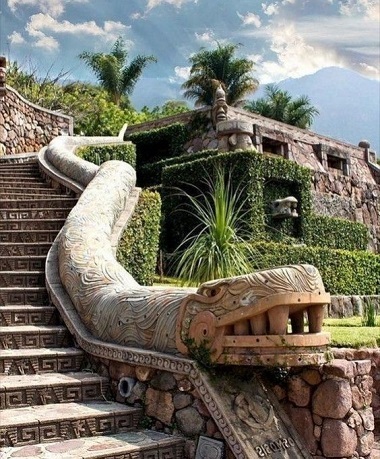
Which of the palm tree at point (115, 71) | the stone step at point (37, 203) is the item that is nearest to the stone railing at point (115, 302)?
the stone step at point (37, 203)

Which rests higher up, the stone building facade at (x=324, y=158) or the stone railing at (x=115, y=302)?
the stone building facade at (x=324, y=158)

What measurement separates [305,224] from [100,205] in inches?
374

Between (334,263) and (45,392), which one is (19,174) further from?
(334,263)

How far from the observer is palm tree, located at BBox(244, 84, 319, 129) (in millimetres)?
38656

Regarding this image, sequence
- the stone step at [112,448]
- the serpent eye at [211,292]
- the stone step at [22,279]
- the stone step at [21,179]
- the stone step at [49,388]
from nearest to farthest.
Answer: the stone step at [112,448], the serpent eye at [211,292], the stone step at [49,388], the stone step at [22,279], the stone step at [21,179]

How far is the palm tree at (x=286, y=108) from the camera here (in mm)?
38656

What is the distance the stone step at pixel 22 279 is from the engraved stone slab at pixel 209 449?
2.58 meters

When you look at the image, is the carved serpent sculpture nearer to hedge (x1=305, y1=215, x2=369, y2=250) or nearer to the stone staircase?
the stone staircase

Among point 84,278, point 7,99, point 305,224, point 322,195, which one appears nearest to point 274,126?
point 322,195

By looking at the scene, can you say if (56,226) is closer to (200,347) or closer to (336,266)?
→ (200,347)

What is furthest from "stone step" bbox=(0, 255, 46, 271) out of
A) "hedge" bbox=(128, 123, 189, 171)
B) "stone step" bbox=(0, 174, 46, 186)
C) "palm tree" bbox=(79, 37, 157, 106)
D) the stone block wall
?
"palm tree" bbox=(79, 37, 157, 106)

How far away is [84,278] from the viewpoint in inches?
184

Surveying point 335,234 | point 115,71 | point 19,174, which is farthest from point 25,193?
point 115,71

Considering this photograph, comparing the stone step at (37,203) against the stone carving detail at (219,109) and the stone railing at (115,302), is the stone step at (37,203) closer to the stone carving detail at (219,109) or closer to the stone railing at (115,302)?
the stone railing at (115,302)
